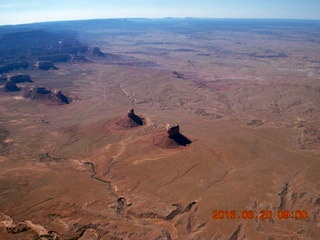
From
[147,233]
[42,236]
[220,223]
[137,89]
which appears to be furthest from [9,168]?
[137,89]

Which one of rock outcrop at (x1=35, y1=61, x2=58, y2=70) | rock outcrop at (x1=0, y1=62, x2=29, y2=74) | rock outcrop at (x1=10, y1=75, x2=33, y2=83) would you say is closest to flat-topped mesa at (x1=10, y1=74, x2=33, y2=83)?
rock outcrop at (x1=10, y1=75, x2=33, y2=83)

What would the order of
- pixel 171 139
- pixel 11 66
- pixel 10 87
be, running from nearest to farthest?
pixel 171 139 → pixel 10 87 → pixel 11 66

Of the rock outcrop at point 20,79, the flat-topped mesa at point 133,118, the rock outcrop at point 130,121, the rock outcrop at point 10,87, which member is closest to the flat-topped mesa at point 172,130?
the rock outcrop at point 130,121

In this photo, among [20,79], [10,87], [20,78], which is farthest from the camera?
[20,78]

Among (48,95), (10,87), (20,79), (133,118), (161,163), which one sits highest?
(20,79)

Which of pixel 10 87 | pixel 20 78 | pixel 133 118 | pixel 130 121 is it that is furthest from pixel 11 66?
pixel 130 121

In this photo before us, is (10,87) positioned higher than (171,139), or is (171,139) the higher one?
(10,87)

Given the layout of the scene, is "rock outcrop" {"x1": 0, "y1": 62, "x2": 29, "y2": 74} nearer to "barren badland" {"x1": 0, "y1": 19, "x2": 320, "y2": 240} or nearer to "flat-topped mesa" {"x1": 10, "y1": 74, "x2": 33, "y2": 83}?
"flat-topped mesa" {"x1": 10, "y1": 74, "x2": 33, "y2": 83}

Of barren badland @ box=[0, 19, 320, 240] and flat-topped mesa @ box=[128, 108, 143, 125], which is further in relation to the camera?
flat-topped mesa @ box=[128, 108, 143, 125]

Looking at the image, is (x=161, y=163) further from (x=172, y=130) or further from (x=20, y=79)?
(x=20, y=79)

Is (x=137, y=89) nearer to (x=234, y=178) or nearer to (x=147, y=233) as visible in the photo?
(x=234, y=178)

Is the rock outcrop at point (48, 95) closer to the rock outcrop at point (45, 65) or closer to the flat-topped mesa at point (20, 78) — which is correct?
the flat-topped mesa at point (20, 78)
